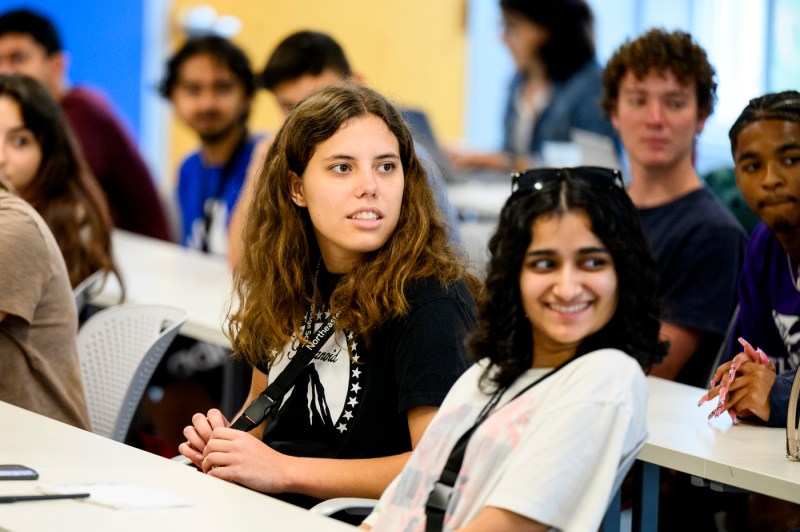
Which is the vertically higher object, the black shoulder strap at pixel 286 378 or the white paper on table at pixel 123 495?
the black shoulder strap at pixel 286 378

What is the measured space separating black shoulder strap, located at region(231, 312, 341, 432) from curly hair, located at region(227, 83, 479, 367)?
5 centimetres

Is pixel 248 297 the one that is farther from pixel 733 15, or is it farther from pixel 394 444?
pixel 733 15

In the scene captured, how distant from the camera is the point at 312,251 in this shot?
8.17 feet

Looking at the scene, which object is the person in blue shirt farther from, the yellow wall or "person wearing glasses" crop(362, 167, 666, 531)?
the yellow wall

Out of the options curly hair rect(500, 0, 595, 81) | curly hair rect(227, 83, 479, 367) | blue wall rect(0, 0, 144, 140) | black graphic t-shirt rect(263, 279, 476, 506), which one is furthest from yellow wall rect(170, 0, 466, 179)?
black graphic t-shirt rect(263, 279, 476, 506)

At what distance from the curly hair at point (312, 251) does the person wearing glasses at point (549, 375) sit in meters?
A: 0.42

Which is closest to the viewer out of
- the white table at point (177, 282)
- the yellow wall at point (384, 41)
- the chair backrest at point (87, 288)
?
the white table at point (177, 282)

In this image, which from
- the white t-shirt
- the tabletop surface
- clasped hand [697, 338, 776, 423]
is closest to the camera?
the white t-shirt

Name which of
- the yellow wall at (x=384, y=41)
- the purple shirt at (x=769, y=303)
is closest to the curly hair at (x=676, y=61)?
the purple shirt at (x=769, y=303)

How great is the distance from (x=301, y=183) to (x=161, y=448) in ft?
4.33

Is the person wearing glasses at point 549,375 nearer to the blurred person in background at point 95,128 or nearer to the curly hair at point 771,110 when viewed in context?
the curly hair at point 771,110

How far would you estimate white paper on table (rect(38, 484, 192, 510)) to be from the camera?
5.92ft

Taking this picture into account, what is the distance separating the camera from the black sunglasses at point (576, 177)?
1792 mm

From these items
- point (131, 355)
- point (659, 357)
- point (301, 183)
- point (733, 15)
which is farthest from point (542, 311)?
point (733, 15)
